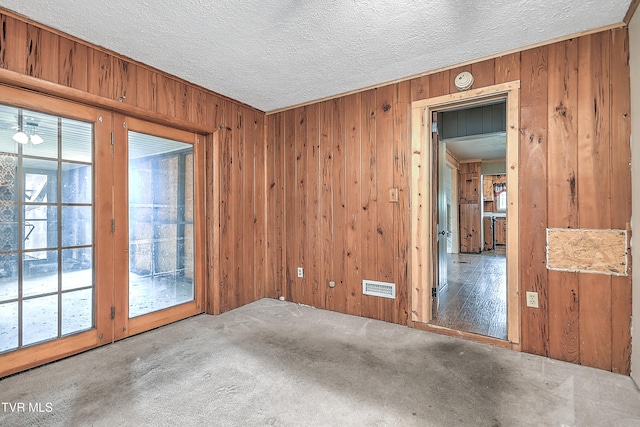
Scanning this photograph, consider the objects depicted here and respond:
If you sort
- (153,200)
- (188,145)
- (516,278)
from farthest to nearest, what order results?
(188,145) → (153,200) → (516,278)

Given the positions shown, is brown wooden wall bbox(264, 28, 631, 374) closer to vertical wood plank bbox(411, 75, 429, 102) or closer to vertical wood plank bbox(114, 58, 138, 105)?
vertical wood plank bbox(411, 75, 429, 102)

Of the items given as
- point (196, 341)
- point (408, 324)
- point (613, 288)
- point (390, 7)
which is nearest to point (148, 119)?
point (196, 341)

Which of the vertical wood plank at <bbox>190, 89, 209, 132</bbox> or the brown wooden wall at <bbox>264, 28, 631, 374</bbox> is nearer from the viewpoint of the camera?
the brown wooden wall at <bbox>264, 28, 631, 374</bbox>

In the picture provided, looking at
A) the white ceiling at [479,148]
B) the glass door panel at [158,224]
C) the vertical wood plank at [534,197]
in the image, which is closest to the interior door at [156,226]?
the glass door panel at [158,224]

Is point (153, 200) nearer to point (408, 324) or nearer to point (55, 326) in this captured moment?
point (55, 326)

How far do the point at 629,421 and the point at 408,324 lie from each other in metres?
1.52

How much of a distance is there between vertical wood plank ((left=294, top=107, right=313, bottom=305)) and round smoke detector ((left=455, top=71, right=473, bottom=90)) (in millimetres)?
1707

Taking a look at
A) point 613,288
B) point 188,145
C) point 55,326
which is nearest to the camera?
point 613,288

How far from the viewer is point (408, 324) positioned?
2.86m

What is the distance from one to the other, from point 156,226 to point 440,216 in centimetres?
327

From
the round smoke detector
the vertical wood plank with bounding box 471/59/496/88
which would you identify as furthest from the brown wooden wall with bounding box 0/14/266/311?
the vertical wood plank with bounding box 471/59/496/88

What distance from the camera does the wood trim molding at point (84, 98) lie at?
1.96m

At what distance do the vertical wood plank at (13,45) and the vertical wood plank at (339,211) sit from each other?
256 cm

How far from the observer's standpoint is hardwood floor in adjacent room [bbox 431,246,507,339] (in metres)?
2.78
